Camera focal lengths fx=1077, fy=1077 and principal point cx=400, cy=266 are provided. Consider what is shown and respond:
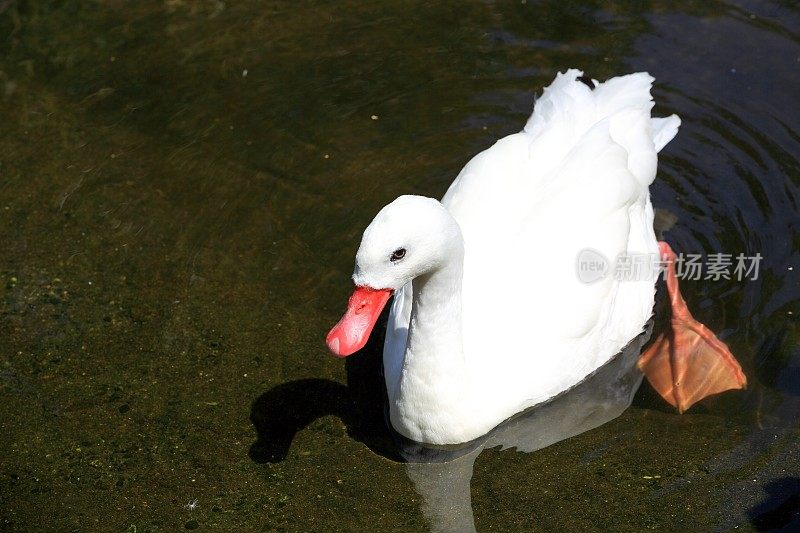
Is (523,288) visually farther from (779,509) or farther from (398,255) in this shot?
(779,509)

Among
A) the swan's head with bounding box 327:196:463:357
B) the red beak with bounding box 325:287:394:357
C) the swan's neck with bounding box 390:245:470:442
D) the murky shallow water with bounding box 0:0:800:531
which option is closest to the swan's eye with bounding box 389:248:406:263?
the swan's head with bounding box 327:196:463:357

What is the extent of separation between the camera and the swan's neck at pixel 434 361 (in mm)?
5086

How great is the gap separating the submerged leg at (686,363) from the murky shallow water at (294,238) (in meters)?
0.09

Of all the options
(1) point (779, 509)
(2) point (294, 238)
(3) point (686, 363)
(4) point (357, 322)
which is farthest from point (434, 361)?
(2) point (294, 238)

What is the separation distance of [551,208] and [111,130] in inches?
144

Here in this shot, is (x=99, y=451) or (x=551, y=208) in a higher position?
(x=551, y=208)

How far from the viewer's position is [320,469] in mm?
5477

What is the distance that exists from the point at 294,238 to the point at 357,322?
223 cm

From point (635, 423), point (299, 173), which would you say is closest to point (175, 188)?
point (299, 173)

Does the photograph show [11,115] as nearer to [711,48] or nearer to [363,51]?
[363,51]

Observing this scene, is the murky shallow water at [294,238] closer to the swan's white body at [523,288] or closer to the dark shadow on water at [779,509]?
the dark shadow on water at [779,509]

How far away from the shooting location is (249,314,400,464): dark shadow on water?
5645 millimetres

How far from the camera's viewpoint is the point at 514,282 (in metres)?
5.66

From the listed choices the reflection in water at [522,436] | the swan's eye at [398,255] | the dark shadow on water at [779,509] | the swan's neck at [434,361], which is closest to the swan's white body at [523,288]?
the swan's neck at [434,361]
